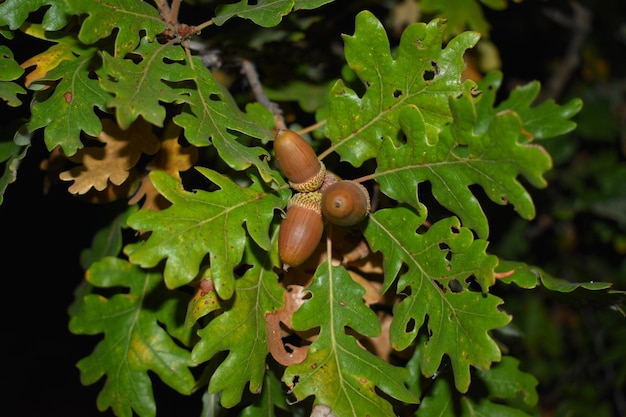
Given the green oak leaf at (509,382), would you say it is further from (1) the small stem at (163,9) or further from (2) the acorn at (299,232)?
(1) the small stem at (163,9)

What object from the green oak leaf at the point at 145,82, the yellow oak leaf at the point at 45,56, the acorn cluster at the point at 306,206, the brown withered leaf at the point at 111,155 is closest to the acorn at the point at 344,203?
the acorn cluster at the point at 306,206

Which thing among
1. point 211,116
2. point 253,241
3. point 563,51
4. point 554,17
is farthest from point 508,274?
point 563,51

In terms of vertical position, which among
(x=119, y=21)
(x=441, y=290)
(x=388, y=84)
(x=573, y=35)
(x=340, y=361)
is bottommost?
(x=573, y=35)

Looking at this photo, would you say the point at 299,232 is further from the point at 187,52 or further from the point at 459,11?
the point at 459,11

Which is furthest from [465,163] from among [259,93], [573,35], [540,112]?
[573,35]

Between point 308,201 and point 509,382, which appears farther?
point 509,382

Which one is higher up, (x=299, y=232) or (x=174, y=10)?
(x=174, y=10)

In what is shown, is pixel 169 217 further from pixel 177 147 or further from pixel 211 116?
pixel 177 147
